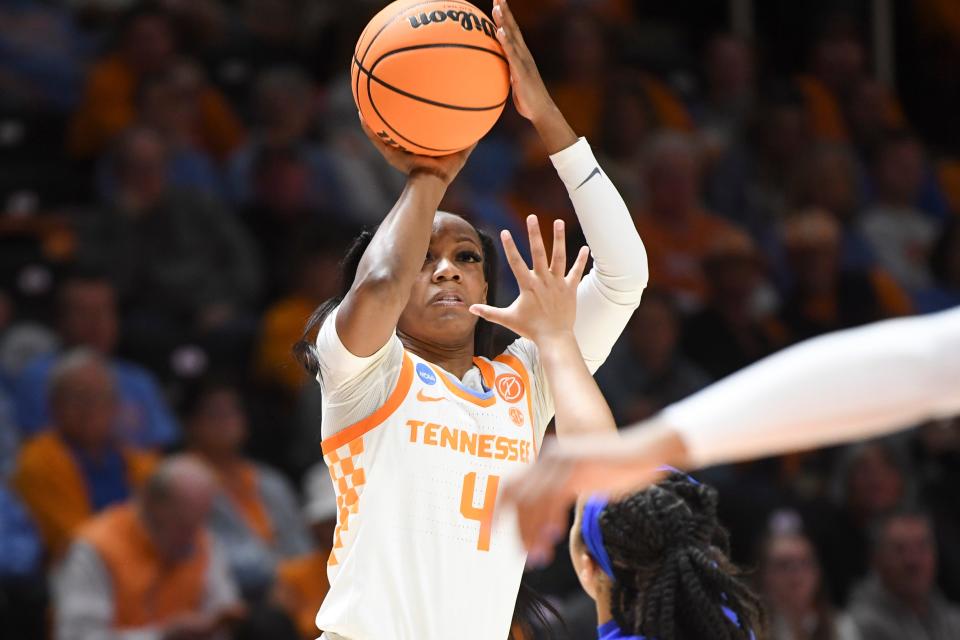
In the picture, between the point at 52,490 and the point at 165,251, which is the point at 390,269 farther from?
the point at 165,251

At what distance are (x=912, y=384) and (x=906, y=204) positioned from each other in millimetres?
8478

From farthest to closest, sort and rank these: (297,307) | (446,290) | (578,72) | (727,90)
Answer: (727,90), (578,72), (297,307), (446,290)

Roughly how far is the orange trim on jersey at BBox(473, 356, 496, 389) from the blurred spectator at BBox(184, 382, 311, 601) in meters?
3.20

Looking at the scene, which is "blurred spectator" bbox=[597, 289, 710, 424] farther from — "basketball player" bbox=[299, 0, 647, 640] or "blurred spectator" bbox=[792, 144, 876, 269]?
"basketball player" bbox=[299, 0, 647, 640]

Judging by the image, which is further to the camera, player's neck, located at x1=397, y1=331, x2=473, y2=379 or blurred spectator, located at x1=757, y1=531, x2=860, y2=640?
blurred spectator, located at x1=757, y1=531, x2=860, y2=640

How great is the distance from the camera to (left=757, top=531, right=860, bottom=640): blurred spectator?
22.2 ft

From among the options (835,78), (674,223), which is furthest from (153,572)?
(835,78)

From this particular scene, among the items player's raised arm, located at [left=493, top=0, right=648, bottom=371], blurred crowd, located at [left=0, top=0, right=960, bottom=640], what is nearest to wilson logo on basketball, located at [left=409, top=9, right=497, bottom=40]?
player's raised arm, located at [left=493, top=0, right=648, bottom=371]

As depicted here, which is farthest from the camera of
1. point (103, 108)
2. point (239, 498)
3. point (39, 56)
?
point (39, 56)

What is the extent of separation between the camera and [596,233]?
12.6 feet

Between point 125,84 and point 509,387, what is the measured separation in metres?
5.57

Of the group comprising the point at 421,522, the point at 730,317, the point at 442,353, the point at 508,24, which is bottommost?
the point at 730,317

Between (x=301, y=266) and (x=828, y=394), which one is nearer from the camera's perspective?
(x=828, y=394)

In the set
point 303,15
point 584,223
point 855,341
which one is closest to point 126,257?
point 303,15
